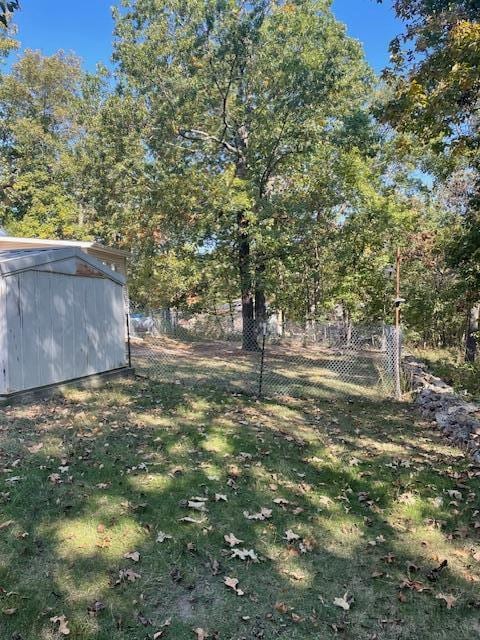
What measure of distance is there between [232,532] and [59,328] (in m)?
5.79

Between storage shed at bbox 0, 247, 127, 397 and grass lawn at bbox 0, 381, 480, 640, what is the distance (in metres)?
1.46

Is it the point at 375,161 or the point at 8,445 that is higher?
the point at 375,161

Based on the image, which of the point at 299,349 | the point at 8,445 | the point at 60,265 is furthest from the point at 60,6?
the point at 8,445

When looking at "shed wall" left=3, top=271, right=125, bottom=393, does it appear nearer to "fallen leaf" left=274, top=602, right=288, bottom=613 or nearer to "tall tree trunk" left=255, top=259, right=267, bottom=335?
"fallen leaf" left=274, top=602, right=288, bottom=613

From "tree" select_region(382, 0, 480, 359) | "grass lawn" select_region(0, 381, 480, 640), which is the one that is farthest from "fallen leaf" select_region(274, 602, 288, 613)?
"tree" select_region(382, 0, 480, 359)

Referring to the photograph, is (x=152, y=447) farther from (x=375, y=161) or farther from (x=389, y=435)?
(x=375, y=161)

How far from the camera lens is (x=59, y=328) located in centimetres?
836

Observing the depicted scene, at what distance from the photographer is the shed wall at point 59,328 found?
24.3 ft

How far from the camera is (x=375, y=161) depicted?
17.7 m

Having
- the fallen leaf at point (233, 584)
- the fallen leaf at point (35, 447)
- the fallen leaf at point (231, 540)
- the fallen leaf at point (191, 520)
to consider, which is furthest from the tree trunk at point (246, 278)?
the fallen leaf at point (233, 584)

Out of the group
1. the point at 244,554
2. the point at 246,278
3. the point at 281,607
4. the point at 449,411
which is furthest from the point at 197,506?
the point at 246,278

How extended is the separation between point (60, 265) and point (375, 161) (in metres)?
13.3

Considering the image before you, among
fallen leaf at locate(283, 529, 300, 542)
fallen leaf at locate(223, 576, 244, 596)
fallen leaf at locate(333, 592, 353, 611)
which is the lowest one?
fallen leaf at locate(333, 592, 353, 611)

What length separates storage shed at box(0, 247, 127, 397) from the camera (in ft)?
24.0
